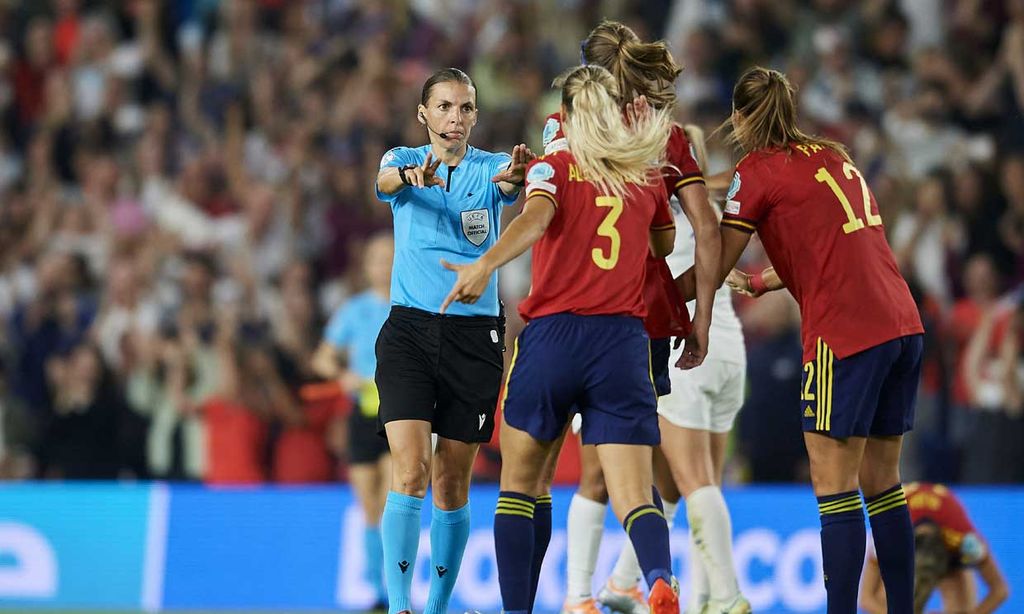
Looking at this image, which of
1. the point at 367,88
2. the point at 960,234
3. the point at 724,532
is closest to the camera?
the point at 724,532

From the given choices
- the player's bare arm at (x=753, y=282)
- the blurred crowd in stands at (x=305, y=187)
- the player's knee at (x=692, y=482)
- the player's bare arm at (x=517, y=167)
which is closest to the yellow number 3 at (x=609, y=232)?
the player's bare arm at (x=517, y=167)

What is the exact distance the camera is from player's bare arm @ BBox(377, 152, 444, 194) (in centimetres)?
642

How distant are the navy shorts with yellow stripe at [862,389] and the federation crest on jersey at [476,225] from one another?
1.63 m

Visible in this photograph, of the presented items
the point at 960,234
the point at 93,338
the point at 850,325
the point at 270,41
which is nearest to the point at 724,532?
the point at 850,325

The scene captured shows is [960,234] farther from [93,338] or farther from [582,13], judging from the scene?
[93,338]

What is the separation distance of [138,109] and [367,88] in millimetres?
2554

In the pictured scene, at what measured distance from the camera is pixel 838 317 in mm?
6383

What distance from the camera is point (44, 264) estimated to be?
46.8 feet

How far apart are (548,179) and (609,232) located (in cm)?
33

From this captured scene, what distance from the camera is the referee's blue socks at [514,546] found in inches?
244

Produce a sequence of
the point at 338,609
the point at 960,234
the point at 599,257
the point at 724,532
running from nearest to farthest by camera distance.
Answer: the point at 599,257, the point at 724,532, the point at 338,609, the point at 960,234

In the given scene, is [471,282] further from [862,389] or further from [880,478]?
[880,478]

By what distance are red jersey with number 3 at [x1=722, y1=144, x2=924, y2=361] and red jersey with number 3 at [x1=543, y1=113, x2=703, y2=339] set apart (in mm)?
267

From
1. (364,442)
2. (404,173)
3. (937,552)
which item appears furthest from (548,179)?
(364,442)
